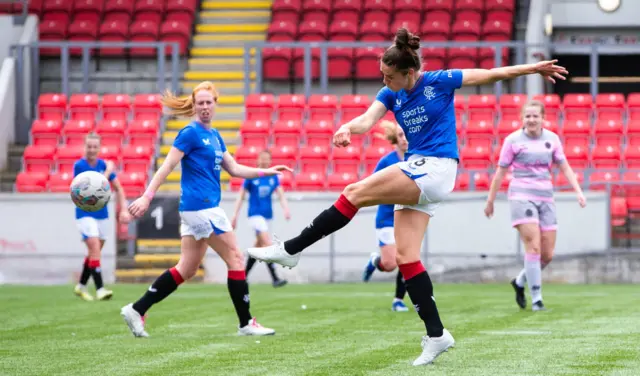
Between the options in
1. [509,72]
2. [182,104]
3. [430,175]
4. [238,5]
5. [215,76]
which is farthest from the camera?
[238,5]

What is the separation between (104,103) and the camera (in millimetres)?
23797

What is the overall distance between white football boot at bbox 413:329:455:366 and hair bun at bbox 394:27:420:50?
1825 millimetres

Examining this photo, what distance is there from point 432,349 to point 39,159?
16223 mm

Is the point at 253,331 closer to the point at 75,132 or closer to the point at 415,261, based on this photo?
the point at 415,261

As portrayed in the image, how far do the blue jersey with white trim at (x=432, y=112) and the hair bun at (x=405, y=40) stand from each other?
0.93 feet

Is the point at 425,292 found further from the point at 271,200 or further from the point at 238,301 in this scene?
the point at 271,200

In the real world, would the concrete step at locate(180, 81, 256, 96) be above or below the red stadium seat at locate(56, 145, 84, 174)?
above

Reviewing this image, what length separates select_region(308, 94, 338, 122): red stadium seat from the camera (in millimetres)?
22984

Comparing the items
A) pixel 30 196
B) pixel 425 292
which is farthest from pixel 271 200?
pixel 425 292

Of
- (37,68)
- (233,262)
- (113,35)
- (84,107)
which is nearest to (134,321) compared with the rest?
(233,262)

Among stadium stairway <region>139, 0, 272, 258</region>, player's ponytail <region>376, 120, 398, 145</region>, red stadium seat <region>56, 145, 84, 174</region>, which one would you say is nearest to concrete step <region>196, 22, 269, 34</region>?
stadium stairway <region>139, 0, 272, 258</region>

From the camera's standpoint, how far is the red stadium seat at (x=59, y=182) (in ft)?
70.6

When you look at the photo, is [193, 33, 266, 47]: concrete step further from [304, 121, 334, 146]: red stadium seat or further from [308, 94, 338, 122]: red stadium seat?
[304, 121, 334, 146]: red stadium seat

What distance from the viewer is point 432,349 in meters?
7.61
